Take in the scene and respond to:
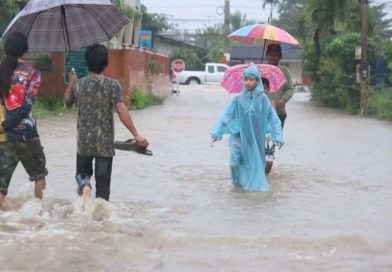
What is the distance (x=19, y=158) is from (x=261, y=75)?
3436 mm

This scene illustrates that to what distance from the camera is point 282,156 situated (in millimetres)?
11938

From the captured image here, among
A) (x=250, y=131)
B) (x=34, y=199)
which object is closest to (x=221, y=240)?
(x=34, y=199)

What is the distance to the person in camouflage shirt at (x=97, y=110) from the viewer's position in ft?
21.4

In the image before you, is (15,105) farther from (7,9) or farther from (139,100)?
(139,100)

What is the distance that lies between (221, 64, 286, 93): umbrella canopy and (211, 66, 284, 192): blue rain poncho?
2.10 ft

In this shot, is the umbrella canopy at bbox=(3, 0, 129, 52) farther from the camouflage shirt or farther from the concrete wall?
the concrete wall

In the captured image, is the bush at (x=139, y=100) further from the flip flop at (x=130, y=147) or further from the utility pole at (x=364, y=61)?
the flip flop at (x=130, y=147)

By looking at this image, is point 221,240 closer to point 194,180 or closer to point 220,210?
point 220,210

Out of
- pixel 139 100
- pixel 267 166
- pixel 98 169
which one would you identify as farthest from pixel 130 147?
pixel 139 100

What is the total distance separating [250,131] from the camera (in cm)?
838

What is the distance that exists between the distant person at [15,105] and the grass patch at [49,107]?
11944 millimetres

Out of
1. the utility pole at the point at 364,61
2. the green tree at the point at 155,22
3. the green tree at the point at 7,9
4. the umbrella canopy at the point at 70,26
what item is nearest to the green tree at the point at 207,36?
the green tree at the point at 155,22

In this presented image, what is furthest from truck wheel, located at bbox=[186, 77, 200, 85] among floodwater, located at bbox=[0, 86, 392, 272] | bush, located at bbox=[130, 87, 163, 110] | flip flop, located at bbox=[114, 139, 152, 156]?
flip flop, located at bbox=[114, 139, 152, 156]

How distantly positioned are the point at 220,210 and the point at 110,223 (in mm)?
1296
